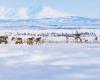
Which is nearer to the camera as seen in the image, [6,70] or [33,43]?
[6,70]

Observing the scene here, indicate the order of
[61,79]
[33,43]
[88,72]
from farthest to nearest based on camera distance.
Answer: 1. [33,43]
2. [88,72]
3. [61,79]

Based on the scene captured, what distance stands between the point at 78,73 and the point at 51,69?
0.73 m

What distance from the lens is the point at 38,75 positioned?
6.80 metres

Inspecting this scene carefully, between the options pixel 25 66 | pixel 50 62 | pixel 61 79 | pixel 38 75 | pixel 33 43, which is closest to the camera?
pixel 61 79

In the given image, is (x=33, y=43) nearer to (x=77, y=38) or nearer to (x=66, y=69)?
(x=77, y=38)

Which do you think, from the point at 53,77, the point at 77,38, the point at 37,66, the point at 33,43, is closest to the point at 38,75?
the point at 53,77

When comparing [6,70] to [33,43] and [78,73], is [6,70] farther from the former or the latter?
[33,43]

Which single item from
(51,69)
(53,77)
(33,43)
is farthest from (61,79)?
(33,43)

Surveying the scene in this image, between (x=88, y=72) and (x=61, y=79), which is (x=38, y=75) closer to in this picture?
(x=61, y=79)

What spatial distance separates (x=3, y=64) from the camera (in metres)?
8.45

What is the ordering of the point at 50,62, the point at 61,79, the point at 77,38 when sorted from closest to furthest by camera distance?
the point at 61,79 < the point at 50,62 < the point at 77,38

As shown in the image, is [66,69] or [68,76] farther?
[66,69]

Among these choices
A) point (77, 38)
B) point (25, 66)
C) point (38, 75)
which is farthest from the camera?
point (77, 38)

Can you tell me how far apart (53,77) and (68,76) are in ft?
0.95
